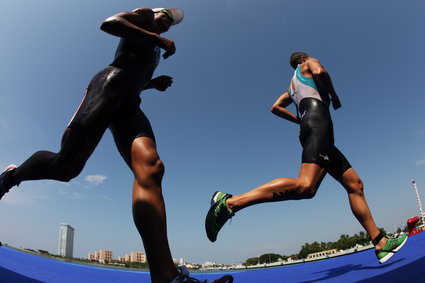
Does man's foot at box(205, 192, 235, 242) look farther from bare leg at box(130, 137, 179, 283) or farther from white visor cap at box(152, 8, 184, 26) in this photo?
white visor cap at box(152, 8, 184, 26)

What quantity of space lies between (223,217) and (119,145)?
1030 mm

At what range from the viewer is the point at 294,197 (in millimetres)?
1900

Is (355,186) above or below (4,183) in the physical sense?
below

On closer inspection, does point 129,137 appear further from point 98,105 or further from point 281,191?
point 281,191

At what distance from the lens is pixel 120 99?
1696mm

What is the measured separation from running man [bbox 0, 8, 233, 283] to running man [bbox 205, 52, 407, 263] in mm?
651

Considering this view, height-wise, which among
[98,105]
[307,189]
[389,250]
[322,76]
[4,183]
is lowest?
[389,250]

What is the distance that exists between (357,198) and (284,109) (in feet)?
4.58

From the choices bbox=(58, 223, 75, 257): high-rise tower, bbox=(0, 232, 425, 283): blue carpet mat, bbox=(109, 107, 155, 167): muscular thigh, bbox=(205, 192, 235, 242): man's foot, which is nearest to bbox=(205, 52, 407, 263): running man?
bbox=(205, 192, 235, 242): man's foot

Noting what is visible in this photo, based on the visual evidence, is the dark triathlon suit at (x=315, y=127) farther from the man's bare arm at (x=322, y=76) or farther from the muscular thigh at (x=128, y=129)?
the muscular thigh at (x=128, y=129)

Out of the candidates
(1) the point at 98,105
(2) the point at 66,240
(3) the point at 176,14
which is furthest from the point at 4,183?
(2) the point at 66,240

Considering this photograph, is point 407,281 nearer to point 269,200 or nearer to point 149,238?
point 269,200

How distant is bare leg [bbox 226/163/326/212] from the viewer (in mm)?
1861

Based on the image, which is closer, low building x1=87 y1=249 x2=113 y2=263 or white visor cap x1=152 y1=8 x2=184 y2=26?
white visor cap x1=152 y1=8 x2=184 y2=26
